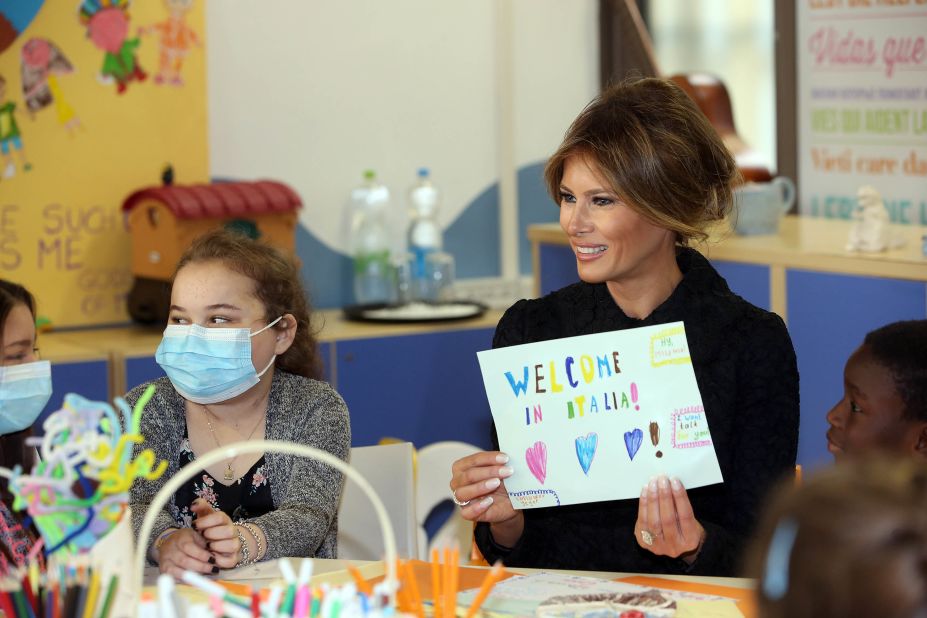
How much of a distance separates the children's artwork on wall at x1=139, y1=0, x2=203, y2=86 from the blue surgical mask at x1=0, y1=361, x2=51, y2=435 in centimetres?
195

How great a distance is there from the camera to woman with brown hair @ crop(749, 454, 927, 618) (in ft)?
2.53

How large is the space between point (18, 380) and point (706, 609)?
3.95ft

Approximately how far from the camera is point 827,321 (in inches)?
124

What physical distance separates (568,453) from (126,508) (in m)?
0.63

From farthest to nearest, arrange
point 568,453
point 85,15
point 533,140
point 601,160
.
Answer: point 533,140 → point 85,15 → point 601,160 → point 568,453

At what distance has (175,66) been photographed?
3855 millimetres

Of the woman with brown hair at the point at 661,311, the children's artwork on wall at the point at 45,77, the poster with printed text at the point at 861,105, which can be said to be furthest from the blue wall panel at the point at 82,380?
the poster with printed text at the point at 861,105

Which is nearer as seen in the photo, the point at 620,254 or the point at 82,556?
the point at 82,556

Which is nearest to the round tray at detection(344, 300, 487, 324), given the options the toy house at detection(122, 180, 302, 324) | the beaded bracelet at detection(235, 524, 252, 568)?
the toy house at detection(122, 180, 302, 324)

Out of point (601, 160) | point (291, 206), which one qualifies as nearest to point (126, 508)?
point (601, 160)

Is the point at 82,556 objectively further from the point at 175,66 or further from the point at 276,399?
the point at 175,66

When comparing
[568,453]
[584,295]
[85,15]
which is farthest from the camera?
[85,15]

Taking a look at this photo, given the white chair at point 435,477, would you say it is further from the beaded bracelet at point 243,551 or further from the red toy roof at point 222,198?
the red toy roof at point 222,198

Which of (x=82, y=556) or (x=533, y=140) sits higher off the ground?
(x=533, y=140)
